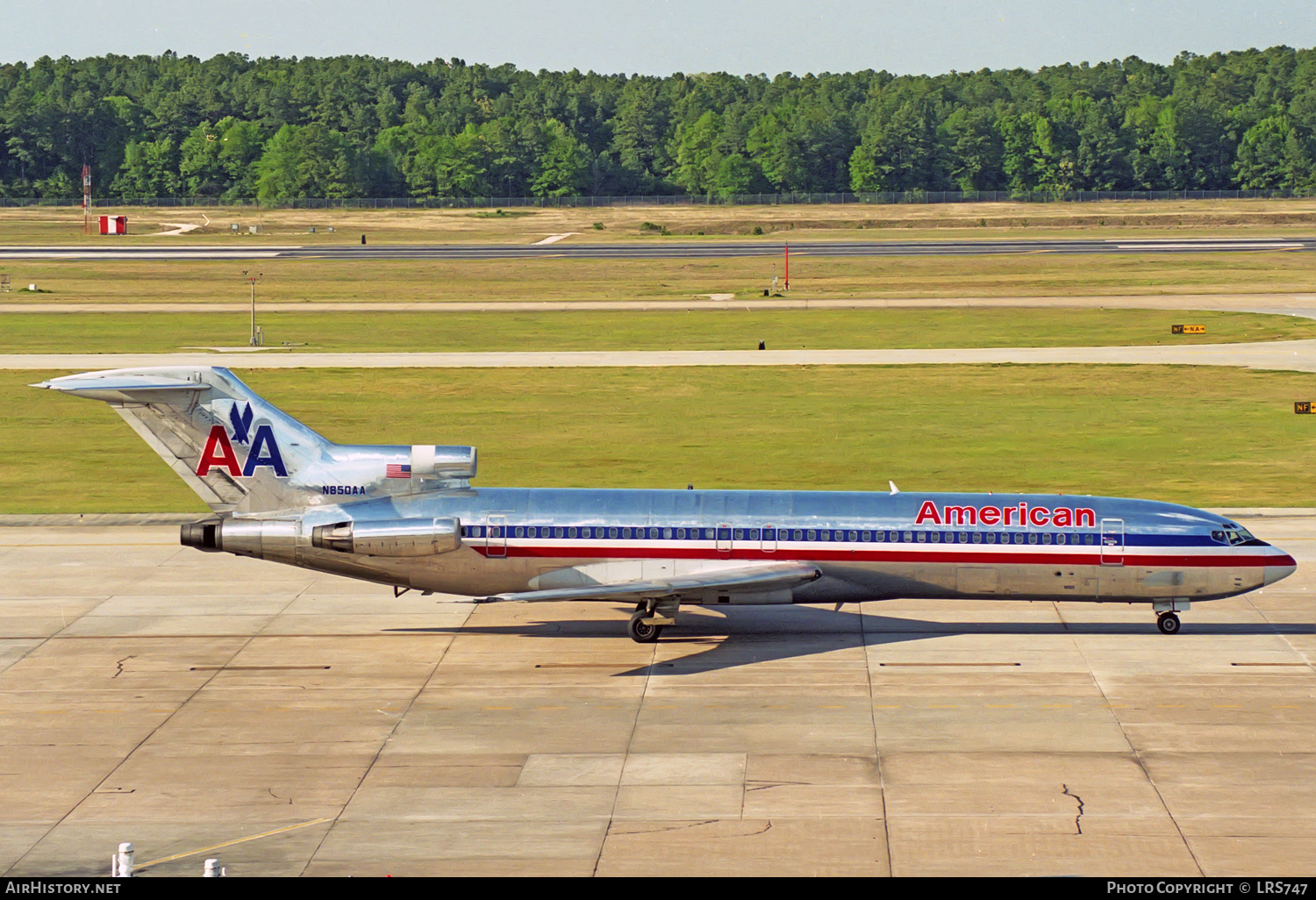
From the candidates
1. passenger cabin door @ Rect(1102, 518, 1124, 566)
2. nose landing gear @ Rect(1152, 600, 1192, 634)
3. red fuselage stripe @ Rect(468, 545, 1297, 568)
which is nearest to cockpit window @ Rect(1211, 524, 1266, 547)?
red fuselage stripe @ Rect(468, 545, 1297, 568)

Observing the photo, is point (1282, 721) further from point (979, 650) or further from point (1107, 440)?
point (1107, 440)

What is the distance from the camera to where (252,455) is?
3525cm

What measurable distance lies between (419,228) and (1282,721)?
17523cm

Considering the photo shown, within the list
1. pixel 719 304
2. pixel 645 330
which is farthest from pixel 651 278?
pixel 645 330

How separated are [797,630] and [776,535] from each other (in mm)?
3289

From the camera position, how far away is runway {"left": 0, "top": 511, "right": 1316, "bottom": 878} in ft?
76.5

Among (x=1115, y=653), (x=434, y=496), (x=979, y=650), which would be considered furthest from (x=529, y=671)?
(x=1115, y=653)

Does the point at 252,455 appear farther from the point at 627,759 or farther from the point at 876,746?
the point at 876,746

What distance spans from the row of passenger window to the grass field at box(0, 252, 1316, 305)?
261 ft

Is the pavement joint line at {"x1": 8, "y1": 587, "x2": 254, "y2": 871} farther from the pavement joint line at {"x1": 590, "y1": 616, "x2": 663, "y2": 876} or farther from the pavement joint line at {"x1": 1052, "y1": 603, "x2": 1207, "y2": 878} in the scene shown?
the pavement joint line at {"x1": 1052, "y1": 603, "x2": 1207, "y2": 878}

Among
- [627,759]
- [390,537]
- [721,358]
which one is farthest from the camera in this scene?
[721,358]

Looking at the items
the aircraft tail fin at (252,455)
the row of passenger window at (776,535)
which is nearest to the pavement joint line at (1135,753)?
the row of passenger window at (776,535)

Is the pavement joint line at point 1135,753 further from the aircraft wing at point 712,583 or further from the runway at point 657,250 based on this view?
the runway at point 657,250

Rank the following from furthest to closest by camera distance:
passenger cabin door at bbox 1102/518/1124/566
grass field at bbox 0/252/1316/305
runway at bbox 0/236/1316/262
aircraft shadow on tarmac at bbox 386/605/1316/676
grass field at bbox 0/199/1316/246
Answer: grass field at bbox 0/199/1316/246 → runway at bbox 0/236/1316/262 → grass field at bbox 0/252/1316/305 → aircraft shadow on tarmac at bbox 386/605/1316/676 → passenger cabin door at bbox 1102/518/1124/566
